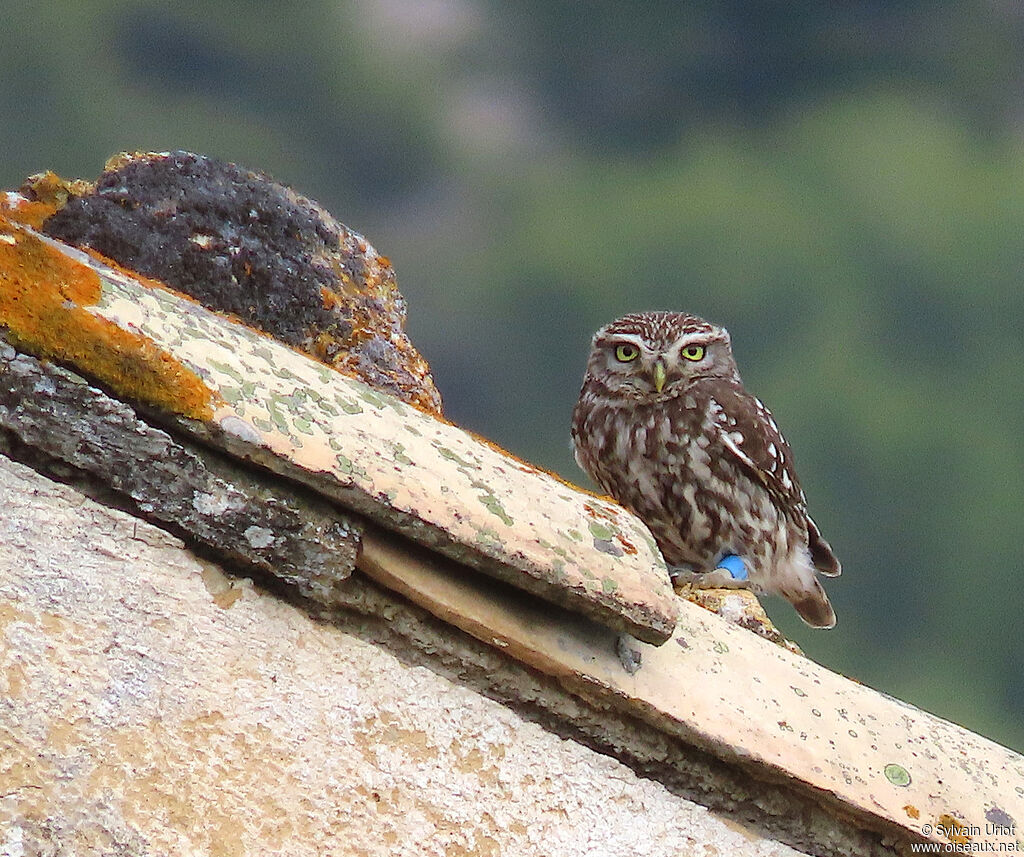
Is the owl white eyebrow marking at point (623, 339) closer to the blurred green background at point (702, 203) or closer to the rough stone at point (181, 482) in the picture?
the rough stone at point (181, 482)

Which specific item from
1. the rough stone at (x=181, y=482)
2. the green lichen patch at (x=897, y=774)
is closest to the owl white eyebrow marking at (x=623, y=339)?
the green lichen patch at (x=897, y=774)

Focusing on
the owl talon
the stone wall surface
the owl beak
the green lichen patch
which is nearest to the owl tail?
the owl talon

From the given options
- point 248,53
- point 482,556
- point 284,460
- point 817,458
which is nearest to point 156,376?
point 284,460

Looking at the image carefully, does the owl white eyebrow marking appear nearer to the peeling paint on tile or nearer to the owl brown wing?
the owl brown wing

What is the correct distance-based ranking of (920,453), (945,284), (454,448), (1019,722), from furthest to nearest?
1. (945,284)
2. (920,453)
3. (1019,722)
4. (454,448)

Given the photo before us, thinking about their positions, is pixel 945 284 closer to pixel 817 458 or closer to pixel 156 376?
pixel 817 458

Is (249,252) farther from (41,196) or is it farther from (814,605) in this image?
(814,605)

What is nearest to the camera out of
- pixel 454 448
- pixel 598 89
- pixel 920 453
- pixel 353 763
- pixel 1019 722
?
pixel 353 763
